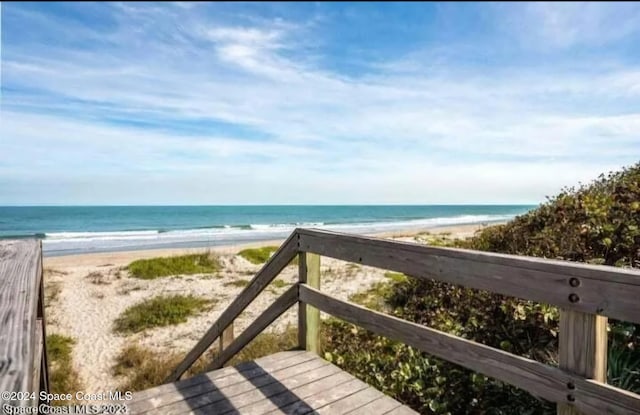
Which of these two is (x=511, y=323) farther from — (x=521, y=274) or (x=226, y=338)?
(x=226, y=338)

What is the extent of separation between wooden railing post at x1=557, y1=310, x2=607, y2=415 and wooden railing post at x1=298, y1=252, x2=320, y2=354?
5.73 feet

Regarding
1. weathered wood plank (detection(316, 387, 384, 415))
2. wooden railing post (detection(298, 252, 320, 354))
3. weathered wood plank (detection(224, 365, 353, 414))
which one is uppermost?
wooden railing post (detection(298, 252, 320, 354))

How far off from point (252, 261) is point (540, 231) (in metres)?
11.3

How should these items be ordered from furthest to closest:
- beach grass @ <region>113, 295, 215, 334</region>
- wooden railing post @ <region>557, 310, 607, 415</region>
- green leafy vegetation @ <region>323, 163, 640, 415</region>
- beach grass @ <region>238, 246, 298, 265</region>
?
beach grass @ <region>238, 246, 298, 265</region>
beach grass @ <region>113, 295, 215, 334</region>
green leafy vegetation @ <region>323, 163, 640, 415</region>
wooden railing post @ <region>557, 310, 607, 415</region>

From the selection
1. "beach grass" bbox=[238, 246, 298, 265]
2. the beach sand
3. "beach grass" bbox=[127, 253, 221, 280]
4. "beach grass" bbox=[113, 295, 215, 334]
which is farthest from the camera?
"beach grass" bbox=[238, 246, 298, 265]

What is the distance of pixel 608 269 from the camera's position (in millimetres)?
1392

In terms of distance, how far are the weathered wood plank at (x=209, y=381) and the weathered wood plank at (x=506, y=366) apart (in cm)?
68

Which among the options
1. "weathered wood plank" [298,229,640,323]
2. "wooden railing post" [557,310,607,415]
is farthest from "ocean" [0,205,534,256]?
"wooden railing post" [557,310,607,415]

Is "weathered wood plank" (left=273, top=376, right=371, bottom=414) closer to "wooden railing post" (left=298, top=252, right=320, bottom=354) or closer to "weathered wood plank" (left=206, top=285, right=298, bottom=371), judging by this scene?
"wooden railing post" (left=298, top=252, right=320, bottom=354)

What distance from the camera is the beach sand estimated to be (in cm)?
698

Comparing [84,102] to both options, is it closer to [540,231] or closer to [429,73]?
[429,73]

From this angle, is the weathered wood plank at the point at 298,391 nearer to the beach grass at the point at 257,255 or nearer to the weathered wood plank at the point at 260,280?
the weathered wood plank at the point at 260,280

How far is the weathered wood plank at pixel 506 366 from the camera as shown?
4.77ft

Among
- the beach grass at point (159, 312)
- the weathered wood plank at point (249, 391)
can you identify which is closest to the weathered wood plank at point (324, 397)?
the weathered wood plank at point (249, 391)
